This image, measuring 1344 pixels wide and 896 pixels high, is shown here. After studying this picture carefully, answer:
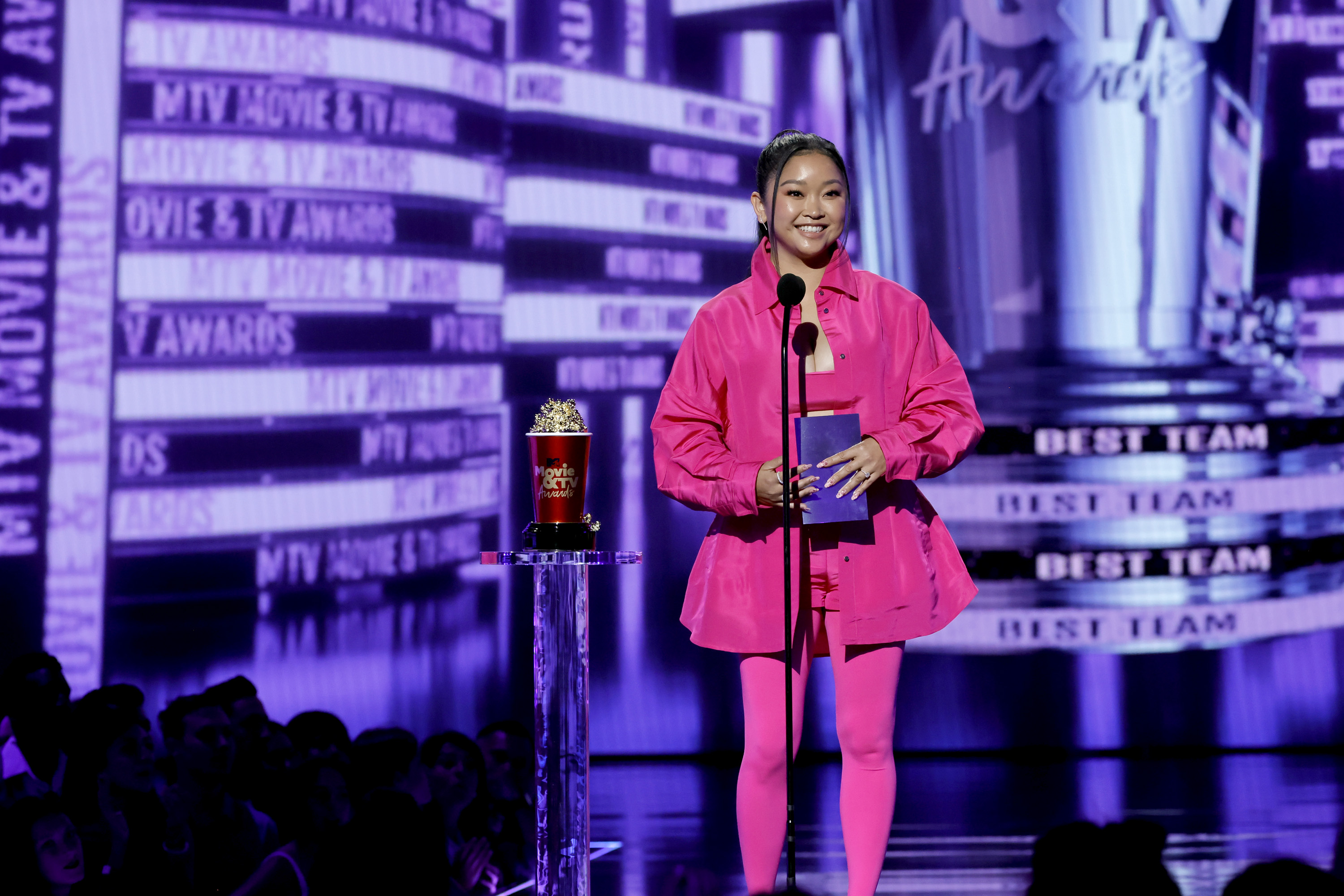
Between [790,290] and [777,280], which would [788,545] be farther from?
[777,280]

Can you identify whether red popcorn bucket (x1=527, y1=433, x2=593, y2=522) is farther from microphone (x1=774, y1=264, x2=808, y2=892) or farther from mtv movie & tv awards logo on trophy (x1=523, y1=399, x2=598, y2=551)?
microphone (x1=774, y1=264, x2=808, y2=892)

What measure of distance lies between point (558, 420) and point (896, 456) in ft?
1.78

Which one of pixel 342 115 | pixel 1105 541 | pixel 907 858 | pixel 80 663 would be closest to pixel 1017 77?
pixel 1105 541

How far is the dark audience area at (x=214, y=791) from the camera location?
221 centimetres

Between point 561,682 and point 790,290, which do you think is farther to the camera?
point 561,682

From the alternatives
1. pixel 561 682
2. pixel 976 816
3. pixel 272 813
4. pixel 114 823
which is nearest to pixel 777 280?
pixel 561 682

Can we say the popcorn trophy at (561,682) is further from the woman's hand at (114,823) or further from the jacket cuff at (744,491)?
the woman's hand at (114,823)

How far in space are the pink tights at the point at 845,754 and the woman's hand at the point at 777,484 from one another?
0.70 ft

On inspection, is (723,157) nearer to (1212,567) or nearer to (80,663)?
(1212,567)

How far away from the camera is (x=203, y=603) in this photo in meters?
4.32

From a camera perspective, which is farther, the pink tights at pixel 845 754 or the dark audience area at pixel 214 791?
the dark audience area at pixel 214 791

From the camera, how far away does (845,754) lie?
2.03 m

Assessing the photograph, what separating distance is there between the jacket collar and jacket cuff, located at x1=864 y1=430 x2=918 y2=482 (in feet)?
0.79

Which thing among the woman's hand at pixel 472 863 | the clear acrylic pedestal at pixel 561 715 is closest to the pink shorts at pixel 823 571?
the clear acrylic pedestal at pixel 561 715
